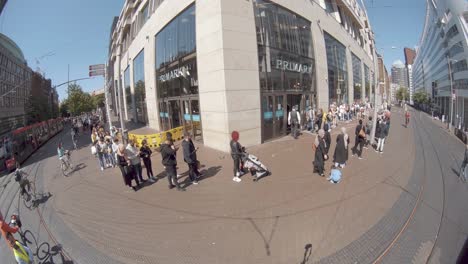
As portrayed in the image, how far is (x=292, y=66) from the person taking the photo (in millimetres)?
14859

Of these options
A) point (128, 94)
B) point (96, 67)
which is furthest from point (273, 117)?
point (128, 94)

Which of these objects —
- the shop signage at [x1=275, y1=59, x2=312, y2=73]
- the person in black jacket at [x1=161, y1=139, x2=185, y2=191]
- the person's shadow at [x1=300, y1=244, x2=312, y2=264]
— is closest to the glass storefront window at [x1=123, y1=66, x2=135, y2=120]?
the shop signage at [x1=275, y1=59, x2=312, y2=73]

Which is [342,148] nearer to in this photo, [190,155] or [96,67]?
[190,155]

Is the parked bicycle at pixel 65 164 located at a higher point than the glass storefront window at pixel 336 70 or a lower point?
lower

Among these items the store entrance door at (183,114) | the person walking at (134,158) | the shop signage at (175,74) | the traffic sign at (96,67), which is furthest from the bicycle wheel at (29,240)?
the shop signage at (175,74)

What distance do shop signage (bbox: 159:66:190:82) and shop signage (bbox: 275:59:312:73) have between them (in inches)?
232

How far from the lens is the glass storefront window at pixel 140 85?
2386cm

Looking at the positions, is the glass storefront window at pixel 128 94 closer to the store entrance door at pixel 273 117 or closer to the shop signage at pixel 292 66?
the shop signage at pixel 292 66

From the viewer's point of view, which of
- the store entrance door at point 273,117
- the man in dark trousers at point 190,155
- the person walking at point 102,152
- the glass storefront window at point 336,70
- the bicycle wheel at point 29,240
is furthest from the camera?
the glass storefront window at point 336,70

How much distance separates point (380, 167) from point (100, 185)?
10.7m

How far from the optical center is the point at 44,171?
1128 centimetres

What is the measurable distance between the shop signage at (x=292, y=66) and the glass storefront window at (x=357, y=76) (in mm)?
16566

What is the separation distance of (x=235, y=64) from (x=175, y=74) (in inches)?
244

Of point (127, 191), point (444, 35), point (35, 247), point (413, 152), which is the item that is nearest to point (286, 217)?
point (127, 191)
